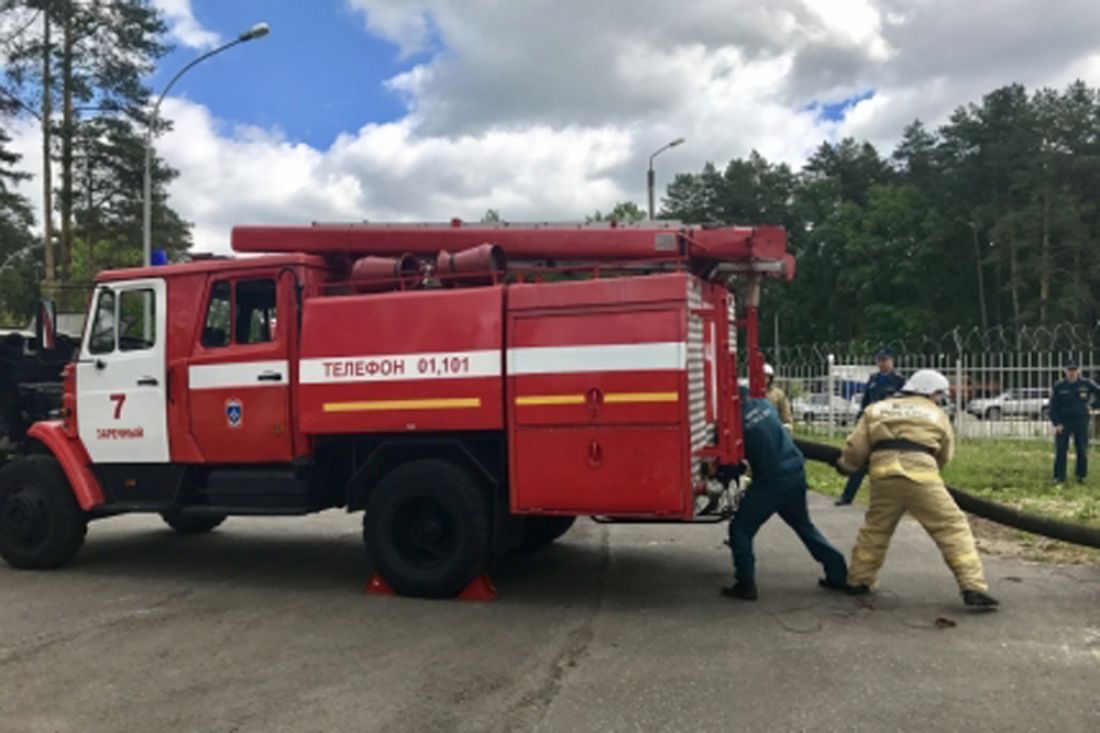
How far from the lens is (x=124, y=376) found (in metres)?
7.42

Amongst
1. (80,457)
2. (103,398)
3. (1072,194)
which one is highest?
(1072,194)

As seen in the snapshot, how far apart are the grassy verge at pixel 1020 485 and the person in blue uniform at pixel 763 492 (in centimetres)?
266

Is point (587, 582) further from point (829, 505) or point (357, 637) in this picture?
point (829, 505)

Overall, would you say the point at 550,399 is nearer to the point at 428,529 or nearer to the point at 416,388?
the point at 416,388

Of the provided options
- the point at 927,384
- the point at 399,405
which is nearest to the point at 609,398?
the point at 399,405

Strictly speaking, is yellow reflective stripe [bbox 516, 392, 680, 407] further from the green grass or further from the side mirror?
the green grass

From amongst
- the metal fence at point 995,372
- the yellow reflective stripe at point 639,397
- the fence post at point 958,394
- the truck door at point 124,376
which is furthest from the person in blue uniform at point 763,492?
the fence post at point 958,394

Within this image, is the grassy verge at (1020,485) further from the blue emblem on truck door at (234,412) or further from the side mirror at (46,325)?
the side mirror at (46,325)

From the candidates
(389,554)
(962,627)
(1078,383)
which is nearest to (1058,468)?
(1078,383)

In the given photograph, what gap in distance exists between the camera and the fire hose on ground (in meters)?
7.88

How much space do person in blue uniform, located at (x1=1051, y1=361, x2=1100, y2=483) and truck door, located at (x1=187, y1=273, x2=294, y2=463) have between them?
9658mm

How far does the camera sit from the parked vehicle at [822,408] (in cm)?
1930

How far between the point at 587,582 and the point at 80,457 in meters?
4.27

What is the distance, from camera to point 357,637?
5.64m
